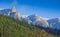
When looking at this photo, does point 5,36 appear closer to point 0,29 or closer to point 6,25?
point 0,29

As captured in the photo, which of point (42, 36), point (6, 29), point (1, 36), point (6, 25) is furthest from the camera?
point (42, 36)

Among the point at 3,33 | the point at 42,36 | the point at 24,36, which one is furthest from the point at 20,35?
the point at 42,36

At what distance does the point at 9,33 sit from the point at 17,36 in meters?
3.10

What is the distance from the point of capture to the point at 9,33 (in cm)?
8156

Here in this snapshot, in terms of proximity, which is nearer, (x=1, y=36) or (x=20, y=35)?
(x=1, y=36)

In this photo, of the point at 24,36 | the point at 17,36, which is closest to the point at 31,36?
the point at 24,36

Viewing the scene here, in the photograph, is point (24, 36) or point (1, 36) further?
point (24, 36)

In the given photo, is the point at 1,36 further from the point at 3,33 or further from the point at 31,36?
the point at 31,36

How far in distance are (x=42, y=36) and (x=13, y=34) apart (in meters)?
24.1

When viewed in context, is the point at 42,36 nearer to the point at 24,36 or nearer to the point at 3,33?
the point at 24,36

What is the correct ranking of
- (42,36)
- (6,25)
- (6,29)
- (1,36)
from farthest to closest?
(42,36) → (6,25) → (6,29) → (1,36)

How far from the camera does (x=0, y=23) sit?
9031 centimetres

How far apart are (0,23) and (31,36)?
42.9ft

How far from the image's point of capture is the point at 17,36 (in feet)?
265
